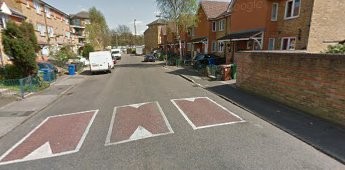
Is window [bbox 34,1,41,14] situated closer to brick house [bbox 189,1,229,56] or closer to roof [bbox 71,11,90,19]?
brick house [bbox 189,1,229,56]

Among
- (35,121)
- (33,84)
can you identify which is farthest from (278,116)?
(33,84)

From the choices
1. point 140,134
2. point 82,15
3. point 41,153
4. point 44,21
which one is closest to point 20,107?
point 41,153

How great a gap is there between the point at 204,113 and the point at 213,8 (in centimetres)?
2503

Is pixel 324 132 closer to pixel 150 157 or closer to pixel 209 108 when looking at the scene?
pixel 209 108

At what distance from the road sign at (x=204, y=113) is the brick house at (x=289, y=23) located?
8795 millimetres

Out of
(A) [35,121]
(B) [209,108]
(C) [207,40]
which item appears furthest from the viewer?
(C) [207,40]

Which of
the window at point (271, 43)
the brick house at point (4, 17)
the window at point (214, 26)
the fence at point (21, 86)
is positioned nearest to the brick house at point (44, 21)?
the brick house at point (4, 17)

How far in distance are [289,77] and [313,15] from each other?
302 inches

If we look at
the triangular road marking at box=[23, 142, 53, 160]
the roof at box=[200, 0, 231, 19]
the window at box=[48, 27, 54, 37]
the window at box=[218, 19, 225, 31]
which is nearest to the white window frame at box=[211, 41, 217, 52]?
the window at box=[218, 19, 225, 31]

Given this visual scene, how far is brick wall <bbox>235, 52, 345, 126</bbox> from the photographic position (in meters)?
6.31

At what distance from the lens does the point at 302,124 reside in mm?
6488

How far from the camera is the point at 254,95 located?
407 inches

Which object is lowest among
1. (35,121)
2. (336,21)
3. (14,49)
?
(35,121)

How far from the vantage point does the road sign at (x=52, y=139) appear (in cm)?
525
